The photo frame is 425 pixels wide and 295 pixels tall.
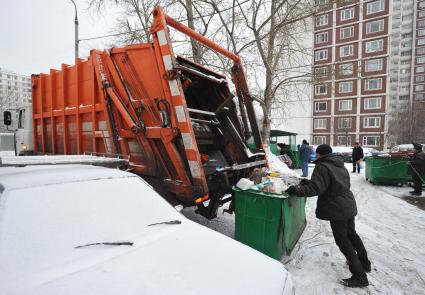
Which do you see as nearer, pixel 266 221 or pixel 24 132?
pixel 266 221

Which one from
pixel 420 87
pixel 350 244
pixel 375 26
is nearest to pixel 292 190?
pixel 350 244

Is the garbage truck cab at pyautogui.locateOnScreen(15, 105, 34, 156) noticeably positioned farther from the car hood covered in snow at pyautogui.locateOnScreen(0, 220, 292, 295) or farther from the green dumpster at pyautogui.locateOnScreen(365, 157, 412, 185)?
the green dumpster at pyautogui.locateOnScreen(365, 157, 412, 185)

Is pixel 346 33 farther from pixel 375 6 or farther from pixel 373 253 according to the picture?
pixel 373 253

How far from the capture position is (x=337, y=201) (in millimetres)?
2957

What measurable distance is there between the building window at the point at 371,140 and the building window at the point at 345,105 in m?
4.74

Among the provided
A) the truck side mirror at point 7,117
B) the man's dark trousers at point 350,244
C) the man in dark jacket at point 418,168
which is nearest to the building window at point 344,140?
the man in dark jacket at point 418,168

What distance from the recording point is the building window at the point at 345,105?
36906mm

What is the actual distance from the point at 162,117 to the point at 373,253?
363 cm

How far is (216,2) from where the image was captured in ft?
35.4

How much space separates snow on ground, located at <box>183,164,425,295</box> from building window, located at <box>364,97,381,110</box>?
34472 mm

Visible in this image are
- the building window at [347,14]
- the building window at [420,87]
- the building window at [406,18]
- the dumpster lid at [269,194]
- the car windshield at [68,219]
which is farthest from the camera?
the building window at [406,18]

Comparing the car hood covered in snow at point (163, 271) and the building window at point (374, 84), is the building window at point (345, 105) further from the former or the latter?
the car hood covered in snow at point (163, 271)

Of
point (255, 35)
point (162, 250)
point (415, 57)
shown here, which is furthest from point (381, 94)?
point (162, 250)

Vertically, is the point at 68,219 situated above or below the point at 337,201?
above
